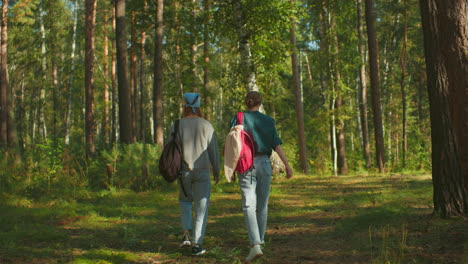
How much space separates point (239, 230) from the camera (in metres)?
7.16

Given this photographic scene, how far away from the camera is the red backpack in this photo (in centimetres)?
524

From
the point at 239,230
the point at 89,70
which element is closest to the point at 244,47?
the point at 239,230

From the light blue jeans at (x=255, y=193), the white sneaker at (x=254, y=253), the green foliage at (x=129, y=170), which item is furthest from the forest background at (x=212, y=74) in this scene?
the white sneaker at (x=254, y=253)

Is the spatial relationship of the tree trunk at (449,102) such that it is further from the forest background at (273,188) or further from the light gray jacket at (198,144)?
the light gray jacket at (198,144)

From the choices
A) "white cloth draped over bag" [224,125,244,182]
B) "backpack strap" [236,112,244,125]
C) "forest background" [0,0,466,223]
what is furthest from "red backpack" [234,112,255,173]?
"forest background" [0,0,466,223]

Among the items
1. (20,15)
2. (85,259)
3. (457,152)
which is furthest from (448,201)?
(20,15)

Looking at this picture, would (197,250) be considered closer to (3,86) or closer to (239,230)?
(239,230)

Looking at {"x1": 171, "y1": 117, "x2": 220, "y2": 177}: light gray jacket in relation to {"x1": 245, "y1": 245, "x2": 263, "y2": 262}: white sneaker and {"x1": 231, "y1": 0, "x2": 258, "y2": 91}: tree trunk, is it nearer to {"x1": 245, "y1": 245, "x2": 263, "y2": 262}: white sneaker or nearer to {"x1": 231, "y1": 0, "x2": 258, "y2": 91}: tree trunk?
{"x1": 245, "y1": 245, "x2": 263, "y2": 262}: white sneaker

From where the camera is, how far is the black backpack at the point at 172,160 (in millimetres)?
5457

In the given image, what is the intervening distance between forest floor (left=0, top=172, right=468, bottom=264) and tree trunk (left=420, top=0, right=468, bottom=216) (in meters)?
0.39

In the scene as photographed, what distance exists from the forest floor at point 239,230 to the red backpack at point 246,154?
1.09 meters

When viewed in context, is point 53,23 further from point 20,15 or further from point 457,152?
point 457,152

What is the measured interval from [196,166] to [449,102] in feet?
11.3

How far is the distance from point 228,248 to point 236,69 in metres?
9.57
